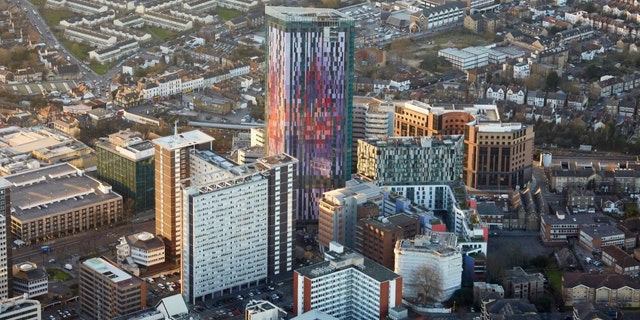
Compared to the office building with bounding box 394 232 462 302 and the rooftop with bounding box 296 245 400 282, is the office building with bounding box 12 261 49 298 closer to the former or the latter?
the rooftop with bounding box 296 245 400 282

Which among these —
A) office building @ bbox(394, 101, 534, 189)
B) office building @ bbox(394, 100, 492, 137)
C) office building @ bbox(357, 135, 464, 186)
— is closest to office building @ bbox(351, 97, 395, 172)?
office building @ bbox(394, 100, 492, 137)

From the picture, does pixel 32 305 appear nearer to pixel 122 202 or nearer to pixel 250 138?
pixel 122 202

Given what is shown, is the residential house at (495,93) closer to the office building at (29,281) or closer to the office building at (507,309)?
the office building at (507,309)

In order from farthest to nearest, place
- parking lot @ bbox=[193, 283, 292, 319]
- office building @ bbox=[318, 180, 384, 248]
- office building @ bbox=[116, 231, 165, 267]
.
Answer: office building @ bbox=[318, 180, 384, 248] → office building @ bbox=[116, 231, 165, 267] → parking lot @ bbox=[193, 283, 292, 319]

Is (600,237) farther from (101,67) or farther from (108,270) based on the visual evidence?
(101,67)

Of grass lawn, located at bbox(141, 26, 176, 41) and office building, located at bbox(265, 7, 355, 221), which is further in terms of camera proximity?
grass lawn, located at bbox(141, 26, 176, 41)

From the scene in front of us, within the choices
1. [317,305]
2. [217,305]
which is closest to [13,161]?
[217,305]
